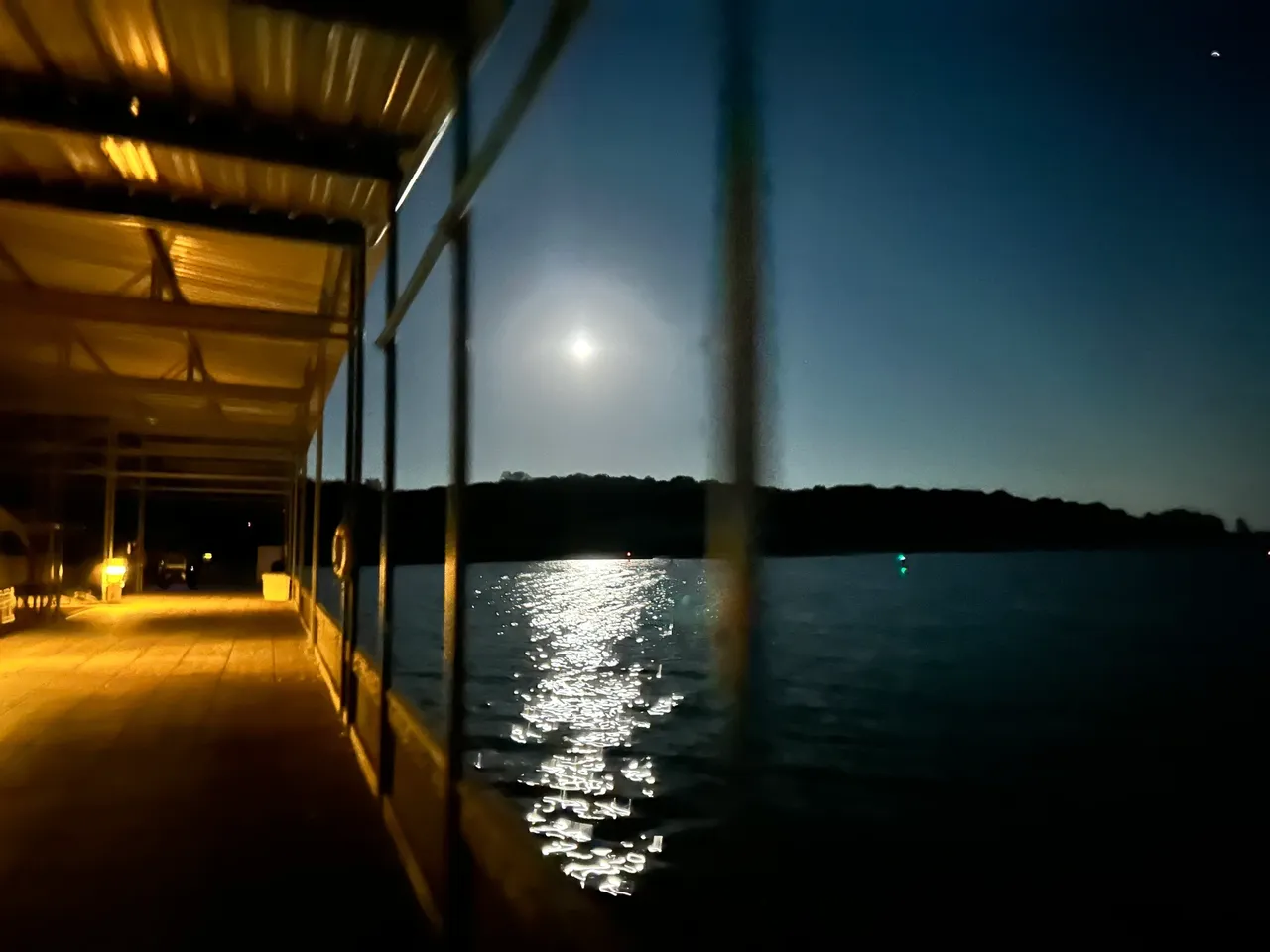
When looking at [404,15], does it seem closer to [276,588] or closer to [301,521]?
[301,521]

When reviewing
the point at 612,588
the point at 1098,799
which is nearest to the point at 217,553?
the point at 1098,799

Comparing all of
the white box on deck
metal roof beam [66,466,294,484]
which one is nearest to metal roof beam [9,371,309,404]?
metal roof beam [66,466,294,484]

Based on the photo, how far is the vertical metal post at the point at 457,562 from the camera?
2.51 m

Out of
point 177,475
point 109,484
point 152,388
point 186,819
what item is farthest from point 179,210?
point 109,484

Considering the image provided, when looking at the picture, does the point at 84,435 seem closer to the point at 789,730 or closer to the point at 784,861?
the point at 784,861

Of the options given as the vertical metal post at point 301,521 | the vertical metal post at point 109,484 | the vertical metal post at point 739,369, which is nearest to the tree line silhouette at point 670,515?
the vertical metal post at point 739,369

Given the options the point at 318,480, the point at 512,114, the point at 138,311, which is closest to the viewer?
the point at 512,114

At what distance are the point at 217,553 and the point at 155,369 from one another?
2577 centimetres

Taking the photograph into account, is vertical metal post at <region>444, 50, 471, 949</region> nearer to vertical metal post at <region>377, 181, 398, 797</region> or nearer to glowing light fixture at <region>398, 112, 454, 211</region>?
glowing light fixture at <region>398, 112, 454, 211</region>

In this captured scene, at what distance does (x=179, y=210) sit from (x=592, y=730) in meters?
26.3

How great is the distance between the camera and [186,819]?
146 inches

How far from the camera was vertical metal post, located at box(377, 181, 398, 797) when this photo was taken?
3.88m

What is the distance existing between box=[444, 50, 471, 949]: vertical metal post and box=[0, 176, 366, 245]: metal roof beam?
2686mm

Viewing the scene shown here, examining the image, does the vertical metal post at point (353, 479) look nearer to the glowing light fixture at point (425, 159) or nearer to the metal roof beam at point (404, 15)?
the glowing light fixture at point (425, 159)
